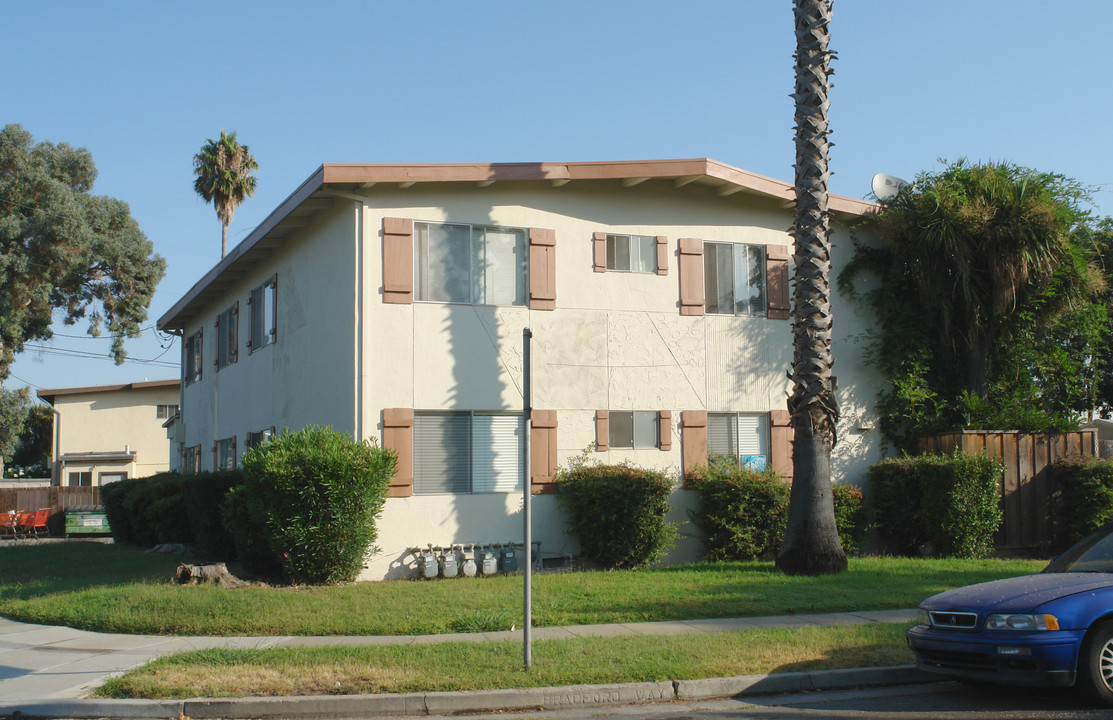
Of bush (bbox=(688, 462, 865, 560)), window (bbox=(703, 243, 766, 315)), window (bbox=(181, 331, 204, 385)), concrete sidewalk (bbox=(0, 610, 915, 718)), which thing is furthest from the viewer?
window (bbox=(181, 331, 204, 385))

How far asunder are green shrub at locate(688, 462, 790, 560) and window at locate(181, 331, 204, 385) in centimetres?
1575

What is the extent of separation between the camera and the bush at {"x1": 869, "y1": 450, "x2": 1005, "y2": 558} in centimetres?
1672

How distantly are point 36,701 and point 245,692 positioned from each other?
5.49 feet

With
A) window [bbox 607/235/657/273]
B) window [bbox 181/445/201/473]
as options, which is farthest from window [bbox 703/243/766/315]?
window [bbox 181/445/201/473]

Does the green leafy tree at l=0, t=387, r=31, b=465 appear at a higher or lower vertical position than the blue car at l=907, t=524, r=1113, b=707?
higher

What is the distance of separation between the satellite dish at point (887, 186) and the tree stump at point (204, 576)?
1359 centimetres

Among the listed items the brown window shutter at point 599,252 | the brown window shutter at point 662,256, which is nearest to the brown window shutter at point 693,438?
the brown window shutter at point 662,256

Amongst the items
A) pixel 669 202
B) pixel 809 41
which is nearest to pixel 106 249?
pixel 669 202

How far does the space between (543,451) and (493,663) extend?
25.4 ft

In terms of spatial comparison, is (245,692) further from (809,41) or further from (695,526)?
(809,41)

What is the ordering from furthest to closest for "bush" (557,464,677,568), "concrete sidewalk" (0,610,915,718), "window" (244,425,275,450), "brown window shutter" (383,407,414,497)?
"window" (244,425,275,450) → "bush" (557,464,677,568) → "brown window shutter" (383,407,414,497) → "concrete sidewalk" (0,610,915,718)

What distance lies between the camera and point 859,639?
9.66 m

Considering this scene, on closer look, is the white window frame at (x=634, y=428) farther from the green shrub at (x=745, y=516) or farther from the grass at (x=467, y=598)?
the grass at (x=467, y=598)

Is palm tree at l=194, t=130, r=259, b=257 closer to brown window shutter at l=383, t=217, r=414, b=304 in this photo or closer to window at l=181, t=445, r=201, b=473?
window at l=181, t=445, r=201, b=473
